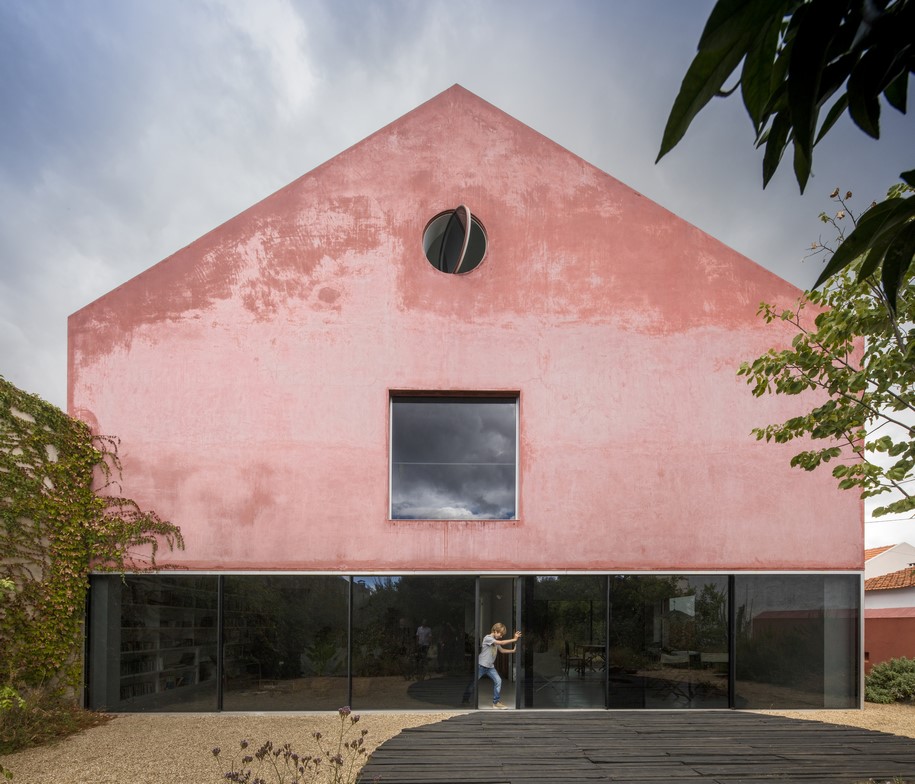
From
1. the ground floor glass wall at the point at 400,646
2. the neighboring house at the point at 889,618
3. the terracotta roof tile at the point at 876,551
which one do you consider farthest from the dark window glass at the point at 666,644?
the terracotta roof tile at the point at 876,551

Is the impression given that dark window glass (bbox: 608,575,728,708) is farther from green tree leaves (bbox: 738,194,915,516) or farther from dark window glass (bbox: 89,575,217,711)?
dark window glass (bbox: 89,575,217,711)

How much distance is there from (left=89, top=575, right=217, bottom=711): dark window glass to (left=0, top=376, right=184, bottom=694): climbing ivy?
0.29 metres

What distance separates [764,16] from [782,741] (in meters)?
5.53

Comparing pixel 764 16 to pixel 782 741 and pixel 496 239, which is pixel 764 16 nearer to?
pixel 782 741

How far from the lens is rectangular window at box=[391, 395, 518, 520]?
9.91m

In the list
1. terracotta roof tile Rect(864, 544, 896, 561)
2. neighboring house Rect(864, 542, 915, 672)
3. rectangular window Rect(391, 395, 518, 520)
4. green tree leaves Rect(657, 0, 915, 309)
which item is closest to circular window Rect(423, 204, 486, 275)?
rectangular window Rect(391, 395, 518, 520)

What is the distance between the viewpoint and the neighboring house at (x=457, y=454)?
9.67 m

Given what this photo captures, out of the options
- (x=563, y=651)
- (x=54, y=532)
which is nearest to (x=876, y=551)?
(x=563, y=651)

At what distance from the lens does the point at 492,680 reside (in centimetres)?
962

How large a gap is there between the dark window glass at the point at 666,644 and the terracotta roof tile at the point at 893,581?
6.01 metres

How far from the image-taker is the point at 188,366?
32.7ft

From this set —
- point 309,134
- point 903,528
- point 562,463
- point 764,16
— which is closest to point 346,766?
point 562,463

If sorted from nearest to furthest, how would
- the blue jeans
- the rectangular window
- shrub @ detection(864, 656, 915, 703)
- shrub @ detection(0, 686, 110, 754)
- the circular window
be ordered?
shrub @ detection(0, 686, 110, 754) → the blue jeans → the rectangular window → the circular window → shrub @ detection(864, 656, 915, 703)

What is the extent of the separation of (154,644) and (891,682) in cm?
1036
